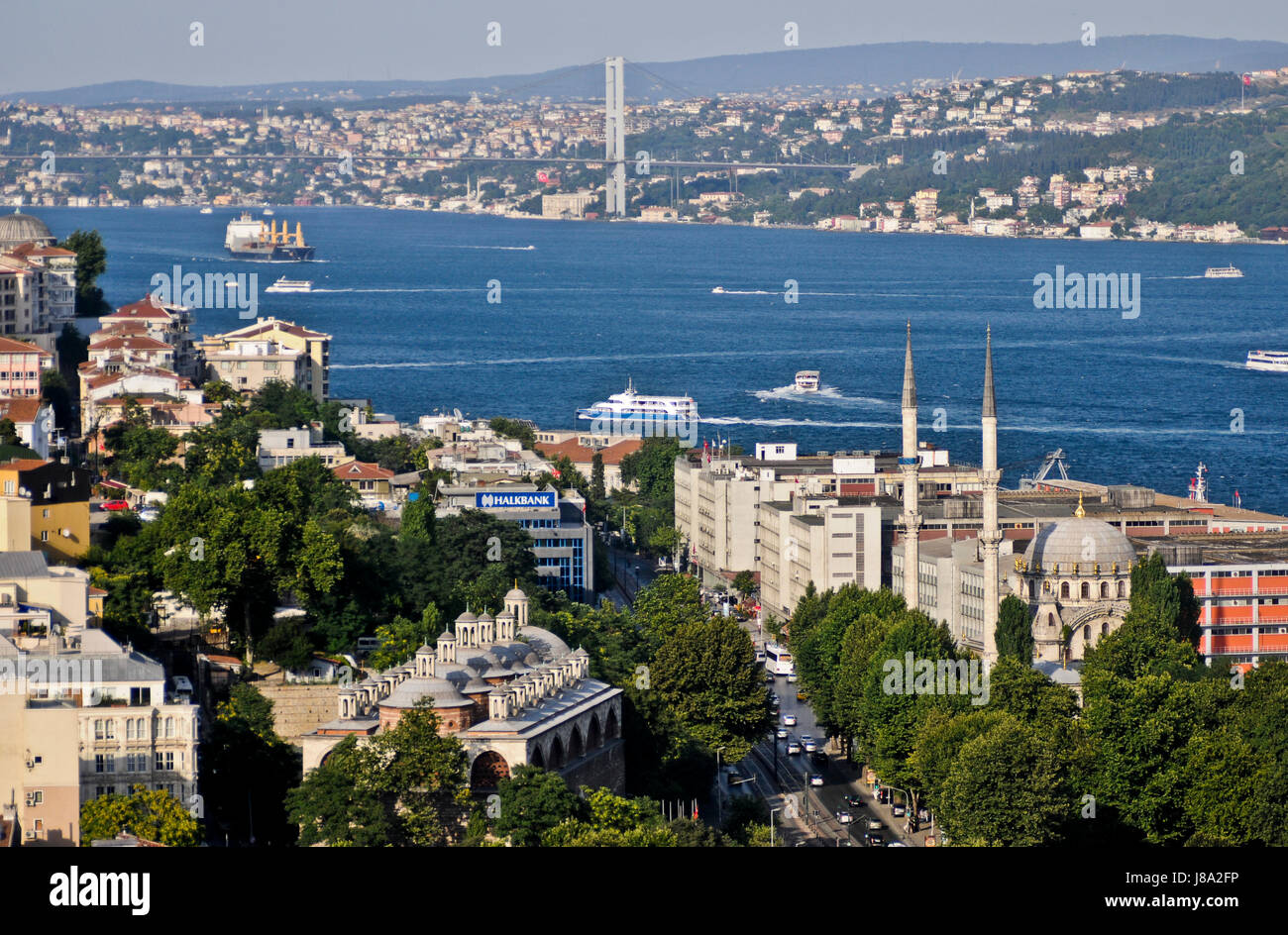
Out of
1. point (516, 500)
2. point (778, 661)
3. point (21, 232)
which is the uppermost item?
point (21, 232)

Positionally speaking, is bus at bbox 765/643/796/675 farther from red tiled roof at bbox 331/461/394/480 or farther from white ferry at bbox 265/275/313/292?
white ferry at bbox 265/275/313/292

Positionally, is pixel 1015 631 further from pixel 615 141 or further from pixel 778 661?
pixel 615 141

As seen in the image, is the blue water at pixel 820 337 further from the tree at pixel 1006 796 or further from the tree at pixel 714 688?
the tree at pixel 1006 796

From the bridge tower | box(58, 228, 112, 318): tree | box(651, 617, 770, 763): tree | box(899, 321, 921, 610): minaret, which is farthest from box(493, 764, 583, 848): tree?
the bridge tower

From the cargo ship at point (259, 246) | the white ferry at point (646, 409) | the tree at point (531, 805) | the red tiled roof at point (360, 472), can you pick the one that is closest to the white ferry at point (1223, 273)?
the cargo ship at point (259, 246)

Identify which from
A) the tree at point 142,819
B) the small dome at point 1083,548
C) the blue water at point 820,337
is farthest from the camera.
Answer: the blue water at point 820,337

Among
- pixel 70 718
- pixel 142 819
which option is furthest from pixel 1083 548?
pixel 70 718

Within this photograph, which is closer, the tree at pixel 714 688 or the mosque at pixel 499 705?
the mosque at pixel 499 705
